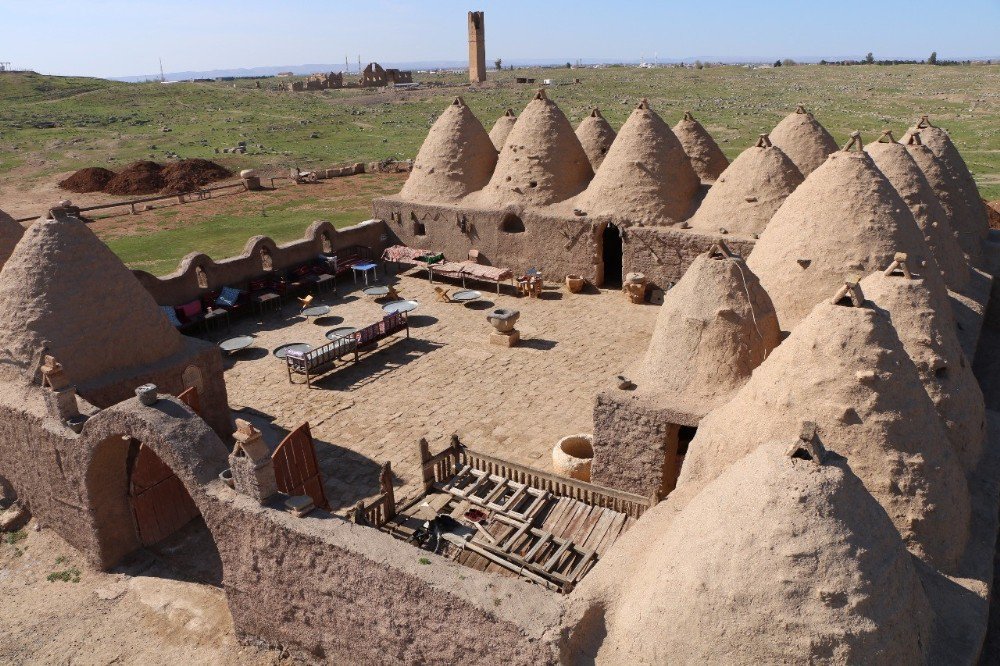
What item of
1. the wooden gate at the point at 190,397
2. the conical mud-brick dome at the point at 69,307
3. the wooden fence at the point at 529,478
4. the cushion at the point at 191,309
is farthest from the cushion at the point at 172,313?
the wooden fence at the point at 529,478

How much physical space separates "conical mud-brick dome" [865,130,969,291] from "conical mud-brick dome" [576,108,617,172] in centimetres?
1243

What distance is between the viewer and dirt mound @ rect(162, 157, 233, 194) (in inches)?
1641

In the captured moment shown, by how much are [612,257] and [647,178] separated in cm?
375

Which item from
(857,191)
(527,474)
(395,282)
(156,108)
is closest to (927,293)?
(857,191)

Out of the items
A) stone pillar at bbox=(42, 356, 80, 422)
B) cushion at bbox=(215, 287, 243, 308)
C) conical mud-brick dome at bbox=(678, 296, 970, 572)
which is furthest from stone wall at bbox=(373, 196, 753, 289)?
stone pillar at bbox=(42, 356, 80, 422)

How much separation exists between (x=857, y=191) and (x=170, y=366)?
12.5m

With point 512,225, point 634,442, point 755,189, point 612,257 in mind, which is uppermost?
point 755,189

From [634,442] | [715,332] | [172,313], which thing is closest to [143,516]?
[634,442]

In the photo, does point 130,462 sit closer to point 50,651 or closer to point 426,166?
point 50,651

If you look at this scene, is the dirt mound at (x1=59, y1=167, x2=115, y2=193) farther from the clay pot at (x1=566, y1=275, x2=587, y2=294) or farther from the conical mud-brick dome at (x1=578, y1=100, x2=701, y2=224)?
the conical mud-brick dome at (x1=578, y1=100, x2=701, y2=224)

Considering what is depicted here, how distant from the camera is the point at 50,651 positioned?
940 cm

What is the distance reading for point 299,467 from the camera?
10.9 meters

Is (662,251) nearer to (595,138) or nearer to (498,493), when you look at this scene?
(595,138)

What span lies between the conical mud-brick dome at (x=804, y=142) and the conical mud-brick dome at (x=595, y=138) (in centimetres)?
640
